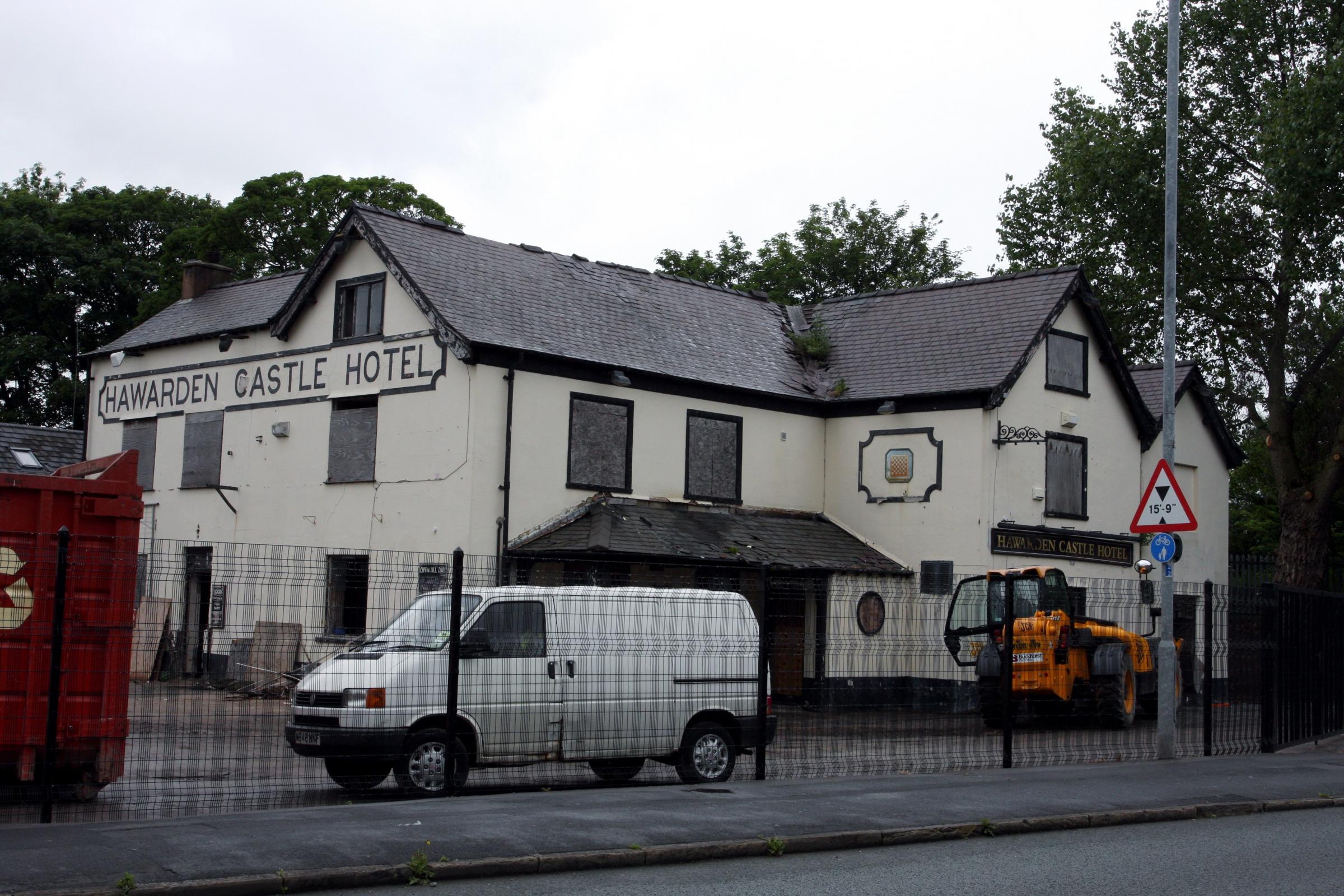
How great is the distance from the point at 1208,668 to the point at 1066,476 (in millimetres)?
13402

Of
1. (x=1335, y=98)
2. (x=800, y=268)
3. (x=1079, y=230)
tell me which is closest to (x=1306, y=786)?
(x=1335, y=98)

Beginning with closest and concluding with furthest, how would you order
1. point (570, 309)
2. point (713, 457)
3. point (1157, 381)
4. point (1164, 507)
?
point (1164, 507) < point (570, 309) < point (713, 457) < point (1157, 381)

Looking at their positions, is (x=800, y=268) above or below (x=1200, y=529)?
above

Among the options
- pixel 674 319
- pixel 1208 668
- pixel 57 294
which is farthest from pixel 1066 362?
pixel 57 294

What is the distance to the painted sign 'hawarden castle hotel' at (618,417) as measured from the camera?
84.1ft

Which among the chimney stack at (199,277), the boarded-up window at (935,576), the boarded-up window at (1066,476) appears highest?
the chimney stack at (199,277)

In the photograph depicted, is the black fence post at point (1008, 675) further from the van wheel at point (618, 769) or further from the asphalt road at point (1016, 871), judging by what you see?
the van wheel at point (618, 769)

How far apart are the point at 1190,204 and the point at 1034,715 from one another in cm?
2268

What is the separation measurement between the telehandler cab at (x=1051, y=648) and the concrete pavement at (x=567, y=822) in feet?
19.7

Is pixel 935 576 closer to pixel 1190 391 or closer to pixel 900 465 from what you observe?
pixel 900 465

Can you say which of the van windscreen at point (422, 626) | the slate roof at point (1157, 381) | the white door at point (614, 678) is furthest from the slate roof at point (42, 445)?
the slate roof at point (1157, 381)

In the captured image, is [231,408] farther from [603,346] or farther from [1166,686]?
[1166,686]

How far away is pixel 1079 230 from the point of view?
131 feet

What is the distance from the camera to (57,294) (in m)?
48.2
